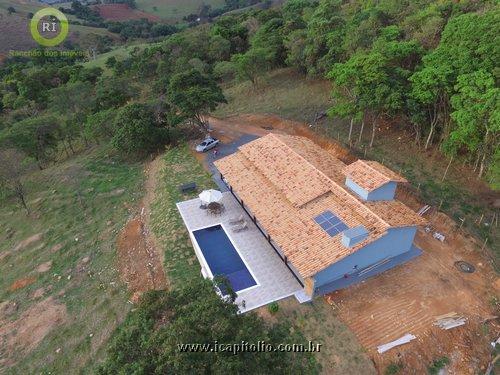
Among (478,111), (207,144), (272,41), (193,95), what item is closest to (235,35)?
(272,41)

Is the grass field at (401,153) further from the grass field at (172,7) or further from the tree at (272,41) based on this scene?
the grass field at (172,7)

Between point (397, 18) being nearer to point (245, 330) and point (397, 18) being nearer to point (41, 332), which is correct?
point (245, 330)

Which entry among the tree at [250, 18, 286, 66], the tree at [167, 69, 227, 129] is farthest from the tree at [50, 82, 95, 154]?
the tree at [250, 18, 286, 66]

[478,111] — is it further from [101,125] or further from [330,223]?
[101,125]

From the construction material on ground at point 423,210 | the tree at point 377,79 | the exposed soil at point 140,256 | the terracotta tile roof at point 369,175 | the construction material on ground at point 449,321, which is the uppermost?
the tree at point 377,79

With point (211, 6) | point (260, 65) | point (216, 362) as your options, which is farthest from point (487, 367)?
point (211, 6)

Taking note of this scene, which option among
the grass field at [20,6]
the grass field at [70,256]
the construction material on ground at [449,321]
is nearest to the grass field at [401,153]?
the construction material on ground at [449,321]
